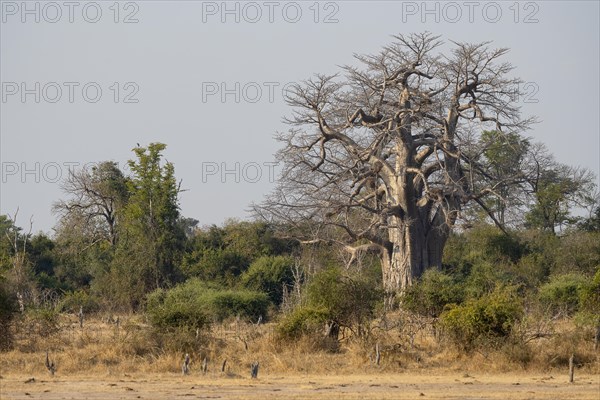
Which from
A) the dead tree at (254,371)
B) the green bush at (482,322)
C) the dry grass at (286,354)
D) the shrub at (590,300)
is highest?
the shrub at (590,300)

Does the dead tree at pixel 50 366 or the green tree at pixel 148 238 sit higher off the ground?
the green tree at pixel 148 238

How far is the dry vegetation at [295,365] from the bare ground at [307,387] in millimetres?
15

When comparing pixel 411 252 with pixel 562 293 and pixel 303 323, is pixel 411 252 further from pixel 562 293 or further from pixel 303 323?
pixel 303 323

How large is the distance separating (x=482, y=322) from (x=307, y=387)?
170 inches

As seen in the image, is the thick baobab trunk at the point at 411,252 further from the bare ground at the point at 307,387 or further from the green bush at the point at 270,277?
the bare ground at the point at 307,387

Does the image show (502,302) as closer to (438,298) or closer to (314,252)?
(438,298)

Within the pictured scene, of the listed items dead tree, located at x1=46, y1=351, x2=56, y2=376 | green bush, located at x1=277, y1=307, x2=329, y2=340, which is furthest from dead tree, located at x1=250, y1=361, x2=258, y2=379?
dead tree, located at x1=46, y1=351, x2=56, y2=376

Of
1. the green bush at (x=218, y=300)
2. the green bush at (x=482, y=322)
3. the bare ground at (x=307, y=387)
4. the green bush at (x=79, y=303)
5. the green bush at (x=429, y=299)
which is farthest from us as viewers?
the green bush at (x=79, y=303)

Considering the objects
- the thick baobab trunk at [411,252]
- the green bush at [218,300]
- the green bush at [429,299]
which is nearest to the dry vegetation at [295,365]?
the green bush at [429,299]

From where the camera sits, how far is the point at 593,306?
21.5 metres

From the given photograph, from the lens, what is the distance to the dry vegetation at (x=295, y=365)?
55.0ft

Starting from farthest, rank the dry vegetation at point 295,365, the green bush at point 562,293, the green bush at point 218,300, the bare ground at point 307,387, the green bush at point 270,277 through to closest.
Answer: the green bush at point 270,277 → the green bush at point 218,300 → the green bush at point 562,293 → the dry vegetation at point 295,365 → the bare ground at point 307,387

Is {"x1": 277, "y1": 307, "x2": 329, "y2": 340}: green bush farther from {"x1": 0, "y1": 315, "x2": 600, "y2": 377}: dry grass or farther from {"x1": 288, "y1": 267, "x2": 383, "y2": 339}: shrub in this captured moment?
{"x1": 0, "y1": 315, "x2": 600, "y2": 377}: dry grass

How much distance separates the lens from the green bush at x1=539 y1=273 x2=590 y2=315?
26922 millimetres
